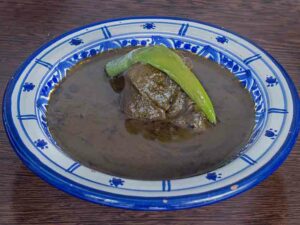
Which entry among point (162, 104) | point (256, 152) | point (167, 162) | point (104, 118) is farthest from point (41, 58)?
point (256, 152)

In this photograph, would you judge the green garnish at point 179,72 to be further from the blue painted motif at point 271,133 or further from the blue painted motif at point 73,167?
the blue painted motif at point 73,167

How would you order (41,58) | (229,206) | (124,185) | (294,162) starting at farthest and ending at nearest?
(41,58)
(294,162)
(229,206)
(124,185)

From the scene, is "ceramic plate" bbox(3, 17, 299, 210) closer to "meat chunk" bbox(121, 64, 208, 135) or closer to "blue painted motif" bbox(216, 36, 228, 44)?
"blue painted motif" bbox(216, 36, 228, 44)

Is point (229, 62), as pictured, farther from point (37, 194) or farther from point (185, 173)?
point (37, 194)

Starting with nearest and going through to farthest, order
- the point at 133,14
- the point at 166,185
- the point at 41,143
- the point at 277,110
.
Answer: the point at 166,185
the point at 41,143
the point at 277,110
the point at 133,14

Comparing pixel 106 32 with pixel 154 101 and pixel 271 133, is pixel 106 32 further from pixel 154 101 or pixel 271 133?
pixel 271 133

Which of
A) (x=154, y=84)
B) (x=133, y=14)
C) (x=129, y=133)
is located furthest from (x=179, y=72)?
(x=133, y=14)
